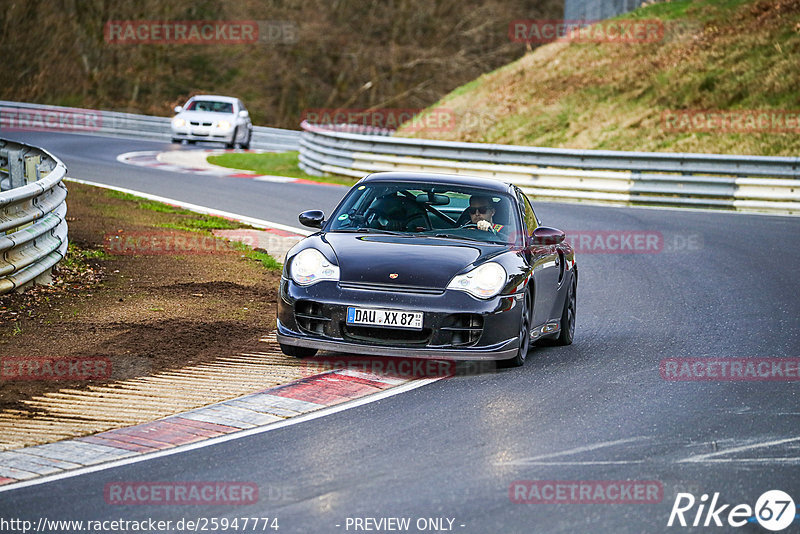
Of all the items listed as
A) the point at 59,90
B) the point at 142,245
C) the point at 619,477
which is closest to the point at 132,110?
the point at 59,90

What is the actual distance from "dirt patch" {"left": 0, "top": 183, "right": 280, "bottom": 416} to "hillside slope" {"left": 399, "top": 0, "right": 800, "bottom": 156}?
1543cm

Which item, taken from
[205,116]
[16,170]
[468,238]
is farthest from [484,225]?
[205,116]

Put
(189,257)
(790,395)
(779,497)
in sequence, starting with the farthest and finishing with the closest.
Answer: (189,257)
(790,395)
(779,497)

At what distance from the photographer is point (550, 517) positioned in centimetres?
530

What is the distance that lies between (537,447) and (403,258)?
95.1 inches

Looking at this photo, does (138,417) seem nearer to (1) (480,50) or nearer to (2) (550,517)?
(2) (550,517)

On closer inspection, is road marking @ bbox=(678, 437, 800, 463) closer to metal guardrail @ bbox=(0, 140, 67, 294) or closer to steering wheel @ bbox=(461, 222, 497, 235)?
steering wheel @ bbox=(461, 222, 497, 235)

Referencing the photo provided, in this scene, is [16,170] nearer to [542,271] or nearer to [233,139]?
[542,271]

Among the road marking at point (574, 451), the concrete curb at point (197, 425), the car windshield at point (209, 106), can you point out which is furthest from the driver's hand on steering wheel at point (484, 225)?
the car windshield at point (209, 106)

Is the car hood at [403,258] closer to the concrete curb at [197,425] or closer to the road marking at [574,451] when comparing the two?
the concrete curb at [197,425]

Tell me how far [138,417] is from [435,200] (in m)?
3.41

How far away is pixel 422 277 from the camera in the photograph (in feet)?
27.4

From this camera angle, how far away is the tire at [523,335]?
869cm

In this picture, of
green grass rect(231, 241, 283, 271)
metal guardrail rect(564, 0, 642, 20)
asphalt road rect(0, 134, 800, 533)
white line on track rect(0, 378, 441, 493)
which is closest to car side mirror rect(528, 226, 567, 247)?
asphalt road rect(0, 134, 800, 533)
